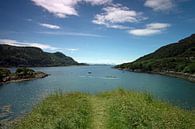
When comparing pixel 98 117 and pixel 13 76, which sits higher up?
pixel 98 117

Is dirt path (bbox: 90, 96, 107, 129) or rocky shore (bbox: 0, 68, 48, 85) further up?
dirt path (bbox: 90, 96, 107, 129)

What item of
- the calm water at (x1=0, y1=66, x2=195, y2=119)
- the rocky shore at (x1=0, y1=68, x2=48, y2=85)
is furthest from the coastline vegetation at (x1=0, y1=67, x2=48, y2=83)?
the calm water at (x1=0, y1=66, x2=195, y2=119)

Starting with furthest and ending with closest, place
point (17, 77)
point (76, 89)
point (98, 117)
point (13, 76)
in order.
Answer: point (17, 77) < point (13, 76) < point (76, 89) < point (98, 117)

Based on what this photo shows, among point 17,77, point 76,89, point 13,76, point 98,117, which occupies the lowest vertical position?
point 76,89

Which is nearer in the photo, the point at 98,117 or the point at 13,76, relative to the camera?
the point at 98,117

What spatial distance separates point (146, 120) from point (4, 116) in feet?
84.8

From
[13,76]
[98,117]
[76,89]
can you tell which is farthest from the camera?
[13,76]

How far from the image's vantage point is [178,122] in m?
16.8

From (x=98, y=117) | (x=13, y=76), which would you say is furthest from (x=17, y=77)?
(x=98, y=117)

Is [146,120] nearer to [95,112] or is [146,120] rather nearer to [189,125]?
[189,125]

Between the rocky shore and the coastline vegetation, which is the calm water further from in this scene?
the coastline vegetation

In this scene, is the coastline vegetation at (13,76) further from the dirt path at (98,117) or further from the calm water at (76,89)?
the dirt path at (98,117)

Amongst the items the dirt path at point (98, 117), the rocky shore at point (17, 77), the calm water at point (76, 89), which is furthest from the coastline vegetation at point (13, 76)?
the dirt path at point (98, 117)

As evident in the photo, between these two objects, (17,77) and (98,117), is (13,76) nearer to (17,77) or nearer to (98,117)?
(17,77)
